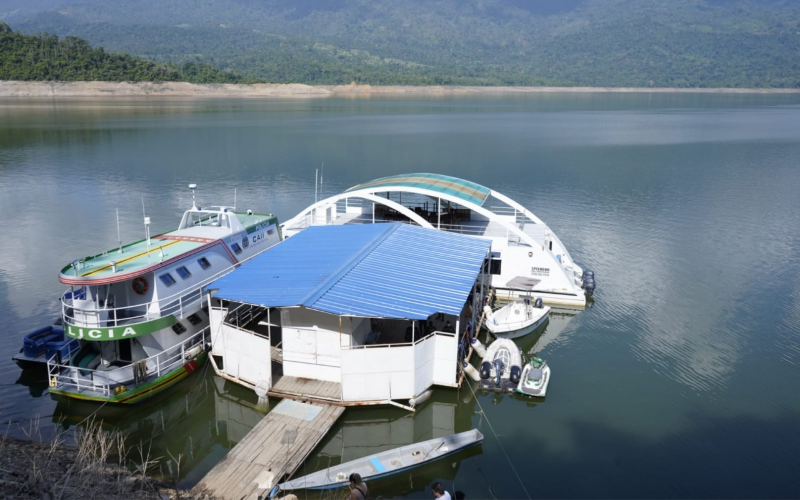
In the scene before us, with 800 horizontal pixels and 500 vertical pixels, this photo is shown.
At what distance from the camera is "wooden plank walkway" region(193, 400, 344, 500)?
41.9ft

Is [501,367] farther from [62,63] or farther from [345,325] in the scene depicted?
[62,63]

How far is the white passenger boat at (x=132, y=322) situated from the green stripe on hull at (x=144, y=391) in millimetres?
26

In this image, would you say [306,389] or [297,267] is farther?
[297,267]

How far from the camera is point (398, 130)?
85.0 meters

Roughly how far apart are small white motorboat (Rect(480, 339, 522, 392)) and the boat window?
1045 centimetres

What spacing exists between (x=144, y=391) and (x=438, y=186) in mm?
15701

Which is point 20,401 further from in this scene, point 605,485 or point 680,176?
point 680,176

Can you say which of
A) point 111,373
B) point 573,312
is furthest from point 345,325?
point 573,312

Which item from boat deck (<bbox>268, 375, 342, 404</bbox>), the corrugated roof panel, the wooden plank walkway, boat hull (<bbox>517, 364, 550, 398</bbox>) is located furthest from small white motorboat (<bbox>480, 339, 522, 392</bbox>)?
the corrugated roof panel

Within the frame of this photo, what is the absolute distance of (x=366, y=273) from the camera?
59.1ft

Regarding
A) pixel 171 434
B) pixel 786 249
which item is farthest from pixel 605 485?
pixel 786 249

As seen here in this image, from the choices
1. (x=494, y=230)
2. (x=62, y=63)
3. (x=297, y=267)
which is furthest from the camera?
(x=62, y=63)

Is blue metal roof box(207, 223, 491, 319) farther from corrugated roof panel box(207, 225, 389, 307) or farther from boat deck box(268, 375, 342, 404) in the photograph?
boat deck box(268, 375, 342, 404)

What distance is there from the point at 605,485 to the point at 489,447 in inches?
120
